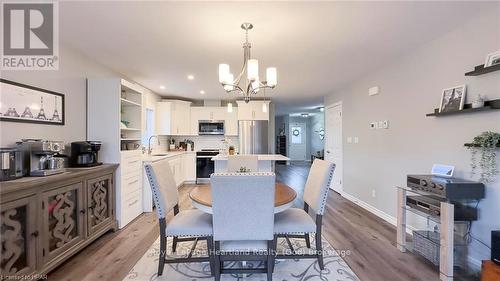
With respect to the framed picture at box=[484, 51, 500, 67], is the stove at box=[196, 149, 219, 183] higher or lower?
lower

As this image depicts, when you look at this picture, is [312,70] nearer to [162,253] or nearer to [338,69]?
[338,69]

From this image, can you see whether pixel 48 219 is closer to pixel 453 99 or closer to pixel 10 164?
pixel 10 164

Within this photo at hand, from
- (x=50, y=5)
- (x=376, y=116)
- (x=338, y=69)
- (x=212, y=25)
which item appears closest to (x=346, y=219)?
(x=376, y=116)

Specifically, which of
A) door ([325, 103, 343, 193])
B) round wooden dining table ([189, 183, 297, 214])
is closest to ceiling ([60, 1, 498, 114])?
round wooden dining table ([189, 183, 297, 214])

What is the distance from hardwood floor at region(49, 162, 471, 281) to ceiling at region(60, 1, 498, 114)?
7.64 ft

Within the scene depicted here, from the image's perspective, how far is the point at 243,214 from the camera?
1838 millimetres

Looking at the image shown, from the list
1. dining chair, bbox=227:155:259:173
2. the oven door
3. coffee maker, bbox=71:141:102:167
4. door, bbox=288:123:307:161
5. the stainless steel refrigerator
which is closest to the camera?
coffee maker, bbox=71:141:102:167

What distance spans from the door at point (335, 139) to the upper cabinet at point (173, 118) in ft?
12.1

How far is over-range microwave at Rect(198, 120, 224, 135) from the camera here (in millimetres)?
6781

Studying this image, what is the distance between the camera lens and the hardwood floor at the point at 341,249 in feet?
7.30

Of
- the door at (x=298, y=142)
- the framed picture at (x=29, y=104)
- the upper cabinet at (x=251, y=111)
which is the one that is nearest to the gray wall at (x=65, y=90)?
the framed picture at (x=29, y=104)

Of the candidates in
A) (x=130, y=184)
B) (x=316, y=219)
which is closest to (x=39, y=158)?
(x=130, y=184)

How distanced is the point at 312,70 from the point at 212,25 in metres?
2.11

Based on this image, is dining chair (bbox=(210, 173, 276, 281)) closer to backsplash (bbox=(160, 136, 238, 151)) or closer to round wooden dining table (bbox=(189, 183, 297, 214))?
round wooden dining table (bbox=(189, 183, 297, 214))
